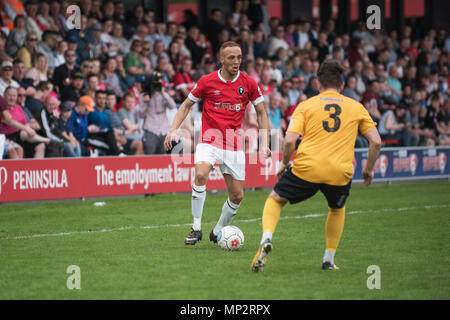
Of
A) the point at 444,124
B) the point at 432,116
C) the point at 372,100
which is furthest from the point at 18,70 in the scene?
the point at 444,124

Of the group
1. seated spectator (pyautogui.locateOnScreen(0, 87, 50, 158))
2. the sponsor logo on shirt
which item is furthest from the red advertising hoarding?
the sponsor logo on shirt

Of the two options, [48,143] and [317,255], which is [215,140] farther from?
[48,143]

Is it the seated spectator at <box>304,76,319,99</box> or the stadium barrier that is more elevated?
the seated spectator at <box>304,76,319,99</box>

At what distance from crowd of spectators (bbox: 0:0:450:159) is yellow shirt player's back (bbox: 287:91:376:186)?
8.19 meters

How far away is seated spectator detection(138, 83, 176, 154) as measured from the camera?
1565 cm

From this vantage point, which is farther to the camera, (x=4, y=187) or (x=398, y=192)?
(x=398, y=192)

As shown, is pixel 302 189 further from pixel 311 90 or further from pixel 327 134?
pixel 311 90

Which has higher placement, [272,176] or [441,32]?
[441,32]

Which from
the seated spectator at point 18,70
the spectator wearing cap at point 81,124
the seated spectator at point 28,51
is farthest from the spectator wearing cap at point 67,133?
the seated spectator at point 28,51

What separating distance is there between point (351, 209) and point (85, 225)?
15.8 ft

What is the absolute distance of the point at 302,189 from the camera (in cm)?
700

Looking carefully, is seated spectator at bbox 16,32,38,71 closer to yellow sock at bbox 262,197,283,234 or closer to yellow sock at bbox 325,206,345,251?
yellow sock at bbox 262,197,283,234

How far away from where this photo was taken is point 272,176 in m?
17.0

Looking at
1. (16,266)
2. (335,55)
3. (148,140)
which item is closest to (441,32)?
(335,55)
